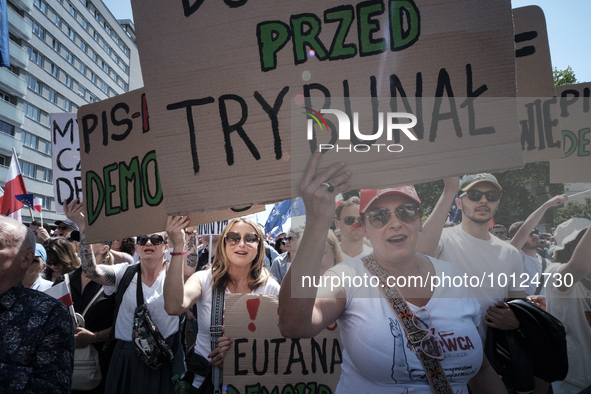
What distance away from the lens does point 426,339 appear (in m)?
1.42

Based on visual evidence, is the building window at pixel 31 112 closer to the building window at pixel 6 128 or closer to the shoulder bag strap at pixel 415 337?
the building window at pixel 6 128

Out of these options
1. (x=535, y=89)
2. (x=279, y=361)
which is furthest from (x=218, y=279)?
(x=535, y=89)

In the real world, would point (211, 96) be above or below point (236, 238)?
above

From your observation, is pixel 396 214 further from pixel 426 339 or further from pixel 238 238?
pixel 238 238

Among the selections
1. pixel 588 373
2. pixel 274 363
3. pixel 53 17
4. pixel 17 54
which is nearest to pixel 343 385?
pixel 274 363

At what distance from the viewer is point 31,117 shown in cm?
3344

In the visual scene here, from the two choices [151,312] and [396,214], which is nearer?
[396,214]

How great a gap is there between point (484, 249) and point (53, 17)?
45.2 metres

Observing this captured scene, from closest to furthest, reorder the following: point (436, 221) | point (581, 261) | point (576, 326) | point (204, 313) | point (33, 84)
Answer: point (436, 221), point (581, 261), point (576, 326), point (204, 313), point (33, 84)

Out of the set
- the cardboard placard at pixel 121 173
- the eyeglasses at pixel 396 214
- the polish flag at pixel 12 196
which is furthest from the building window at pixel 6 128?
the eyeglasses at pixel 396 214

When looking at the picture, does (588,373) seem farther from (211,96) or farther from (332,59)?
(211,96)

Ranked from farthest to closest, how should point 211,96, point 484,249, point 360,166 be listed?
point 484,249 < point 211,96 < point 360,166

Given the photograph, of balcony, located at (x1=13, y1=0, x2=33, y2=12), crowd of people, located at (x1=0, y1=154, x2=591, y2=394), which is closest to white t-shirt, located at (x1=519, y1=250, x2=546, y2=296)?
crowd of people, located at (x1=0, y1=154, x2=591, y2=394)

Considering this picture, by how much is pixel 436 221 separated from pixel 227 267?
4.80 feet
